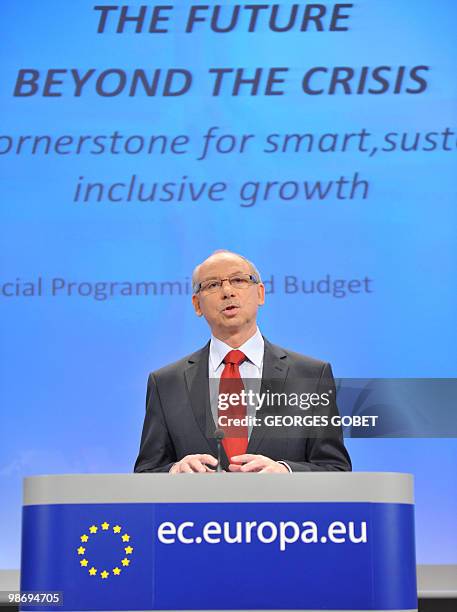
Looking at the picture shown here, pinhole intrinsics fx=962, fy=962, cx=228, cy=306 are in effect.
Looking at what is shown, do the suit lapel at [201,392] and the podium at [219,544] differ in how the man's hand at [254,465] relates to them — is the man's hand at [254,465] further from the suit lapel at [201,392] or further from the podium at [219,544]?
the suit lapel at [201,392]

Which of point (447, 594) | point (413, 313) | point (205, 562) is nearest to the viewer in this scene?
point (205, 562)

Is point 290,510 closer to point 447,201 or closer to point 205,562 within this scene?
point 205,562

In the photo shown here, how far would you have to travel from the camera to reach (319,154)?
4.70 metres

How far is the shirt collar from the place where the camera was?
11.0 ft

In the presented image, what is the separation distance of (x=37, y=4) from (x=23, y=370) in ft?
6.13

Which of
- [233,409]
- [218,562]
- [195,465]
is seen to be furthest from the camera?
[233,409]

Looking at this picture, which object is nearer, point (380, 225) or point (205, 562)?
point (205, 562)

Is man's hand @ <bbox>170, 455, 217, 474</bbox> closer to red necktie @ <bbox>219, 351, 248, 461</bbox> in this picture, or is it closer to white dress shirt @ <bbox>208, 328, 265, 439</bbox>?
red necktie @ <bbox>219, 351, 248, 461</bbox>

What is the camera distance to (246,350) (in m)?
3.38

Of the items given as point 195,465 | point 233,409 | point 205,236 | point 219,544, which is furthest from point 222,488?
point 205,236

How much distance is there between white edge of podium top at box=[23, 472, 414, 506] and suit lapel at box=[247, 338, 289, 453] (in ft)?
2.87

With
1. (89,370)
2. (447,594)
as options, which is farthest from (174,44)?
(447,594)

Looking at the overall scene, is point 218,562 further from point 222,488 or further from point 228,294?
point 228,294

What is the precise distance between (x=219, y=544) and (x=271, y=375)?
46.2 inches
